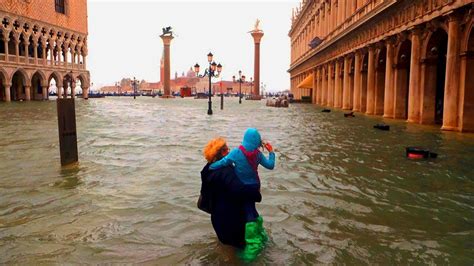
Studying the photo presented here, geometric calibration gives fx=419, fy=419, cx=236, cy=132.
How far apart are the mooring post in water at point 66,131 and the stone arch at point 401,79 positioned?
56.6 ft

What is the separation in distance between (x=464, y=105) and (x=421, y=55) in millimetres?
4339

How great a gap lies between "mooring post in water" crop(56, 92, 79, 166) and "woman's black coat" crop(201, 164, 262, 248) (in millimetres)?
5885

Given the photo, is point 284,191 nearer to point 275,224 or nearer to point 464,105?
point 275,224

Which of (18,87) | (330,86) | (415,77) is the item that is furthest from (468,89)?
(18,87)

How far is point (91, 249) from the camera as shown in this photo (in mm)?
4402

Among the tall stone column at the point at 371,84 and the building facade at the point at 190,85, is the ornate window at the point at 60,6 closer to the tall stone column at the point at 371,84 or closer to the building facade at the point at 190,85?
the tall stone column at the point at 371,84

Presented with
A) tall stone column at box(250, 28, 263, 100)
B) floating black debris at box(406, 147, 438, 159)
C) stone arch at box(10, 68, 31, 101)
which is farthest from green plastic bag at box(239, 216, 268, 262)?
tall stone column at box(250, 28, 263, 100)

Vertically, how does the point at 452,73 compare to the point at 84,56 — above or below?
below

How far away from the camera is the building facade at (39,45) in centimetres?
4431

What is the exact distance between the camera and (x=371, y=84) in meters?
25.9

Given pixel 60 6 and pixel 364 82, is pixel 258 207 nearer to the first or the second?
pixel 364 82

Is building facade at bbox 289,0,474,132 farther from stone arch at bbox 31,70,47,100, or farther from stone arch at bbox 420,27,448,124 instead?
stone arch at bbox 31,70,47,100

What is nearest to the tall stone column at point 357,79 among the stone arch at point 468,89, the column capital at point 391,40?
the column capital at point 391,40

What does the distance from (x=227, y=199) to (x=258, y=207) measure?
2.20 meters
